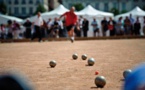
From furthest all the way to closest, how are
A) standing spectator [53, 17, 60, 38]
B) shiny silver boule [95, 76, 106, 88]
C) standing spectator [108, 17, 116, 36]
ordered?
standing spectator [108, 17, 116, 36]
standing spectator [53, 17, 60, 38]
shiny silver boule [95, 76, 106, 88]

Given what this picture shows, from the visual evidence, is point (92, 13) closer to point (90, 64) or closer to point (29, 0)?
point (90, 64)

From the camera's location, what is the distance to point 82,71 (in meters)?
8.41

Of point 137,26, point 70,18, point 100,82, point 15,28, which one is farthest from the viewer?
point 137,26

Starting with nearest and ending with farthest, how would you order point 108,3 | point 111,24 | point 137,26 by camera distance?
point 111,24 < point 137,26 < point 108,3

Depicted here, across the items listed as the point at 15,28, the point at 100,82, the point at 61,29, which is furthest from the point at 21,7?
the point at 100,82

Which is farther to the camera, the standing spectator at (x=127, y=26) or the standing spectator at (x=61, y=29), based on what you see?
Answer: the standing spectator at (x=127, y=26)

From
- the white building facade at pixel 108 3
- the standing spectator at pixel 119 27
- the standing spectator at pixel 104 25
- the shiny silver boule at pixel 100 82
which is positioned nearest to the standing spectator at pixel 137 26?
the standing spectator at pixel 119 27

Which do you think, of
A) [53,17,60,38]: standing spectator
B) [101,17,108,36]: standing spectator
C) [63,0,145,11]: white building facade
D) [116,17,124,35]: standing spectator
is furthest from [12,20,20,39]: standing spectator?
[63,0,145,11]: white building facade

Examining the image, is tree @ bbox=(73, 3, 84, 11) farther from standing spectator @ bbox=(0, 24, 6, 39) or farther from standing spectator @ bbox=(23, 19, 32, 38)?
standing spectator @ bbox=(0, 24, 6, 39)

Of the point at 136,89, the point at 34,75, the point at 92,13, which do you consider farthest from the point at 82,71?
the point at 92,13

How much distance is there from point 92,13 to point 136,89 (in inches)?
1435

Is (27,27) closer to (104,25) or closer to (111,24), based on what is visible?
(104,25)

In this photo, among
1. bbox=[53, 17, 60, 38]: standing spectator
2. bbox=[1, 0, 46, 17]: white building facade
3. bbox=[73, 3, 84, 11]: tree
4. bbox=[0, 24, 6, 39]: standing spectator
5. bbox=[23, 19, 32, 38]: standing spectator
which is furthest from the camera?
bbox=[1, 0, 46, 17]: white building facade

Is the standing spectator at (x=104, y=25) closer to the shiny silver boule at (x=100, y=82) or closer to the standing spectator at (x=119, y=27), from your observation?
the standing spectator at (x=119, y=27)
